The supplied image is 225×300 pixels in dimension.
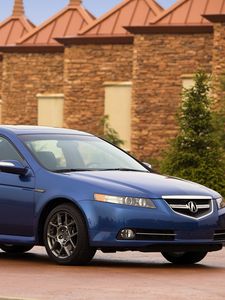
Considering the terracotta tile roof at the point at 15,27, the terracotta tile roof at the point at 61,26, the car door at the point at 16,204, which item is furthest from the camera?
the terracotta tile roof at the point at 15,27

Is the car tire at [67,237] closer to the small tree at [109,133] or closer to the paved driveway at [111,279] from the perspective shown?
the paved driveway at [111,279]

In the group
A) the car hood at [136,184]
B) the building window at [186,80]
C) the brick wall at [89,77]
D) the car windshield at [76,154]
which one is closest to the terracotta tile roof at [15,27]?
the brick wall at [89,77]

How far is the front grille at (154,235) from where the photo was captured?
44.9ft

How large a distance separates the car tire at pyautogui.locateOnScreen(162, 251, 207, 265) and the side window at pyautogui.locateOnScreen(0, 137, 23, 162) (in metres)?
1.88

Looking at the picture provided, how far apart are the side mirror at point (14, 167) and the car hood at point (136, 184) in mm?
509

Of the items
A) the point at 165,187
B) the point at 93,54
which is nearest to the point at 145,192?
the point at 165,187

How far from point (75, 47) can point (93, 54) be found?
2.90 ft

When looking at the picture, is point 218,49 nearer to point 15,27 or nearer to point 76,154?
point 15,27

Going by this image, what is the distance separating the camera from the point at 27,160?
14477mm

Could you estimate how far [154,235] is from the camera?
13.7 m

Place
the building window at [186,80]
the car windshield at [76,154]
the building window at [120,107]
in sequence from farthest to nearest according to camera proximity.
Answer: the building window at [120,107] → the building window at [186,80] → the car windshield at [76,154]

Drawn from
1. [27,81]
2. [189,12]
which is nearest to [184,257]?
[189,12]

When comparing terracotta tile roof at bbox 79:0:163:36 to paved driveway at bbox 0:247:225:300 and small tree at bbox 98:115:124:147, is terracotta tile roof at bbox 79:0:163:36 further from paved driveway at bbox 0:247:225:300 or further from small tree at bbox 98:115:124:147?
paved driveway at bbox 0:247:225:300

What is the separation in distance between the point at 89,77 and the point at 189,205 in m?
45.3
